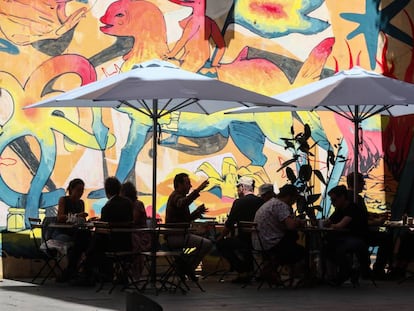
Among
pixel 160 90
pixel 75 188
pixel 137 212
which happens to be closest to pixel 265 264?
pixel 137 212

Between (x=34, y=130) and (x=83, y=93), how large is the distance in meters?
3.10

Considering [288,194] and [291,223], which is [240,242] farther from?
[291,223]

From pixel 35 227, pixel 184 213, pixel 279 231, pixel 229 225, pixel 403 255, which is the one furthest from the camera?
pixel 403 255

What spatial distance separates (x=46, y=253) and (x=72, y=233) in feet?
1.63

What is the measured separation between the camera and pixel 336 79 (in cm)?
1459

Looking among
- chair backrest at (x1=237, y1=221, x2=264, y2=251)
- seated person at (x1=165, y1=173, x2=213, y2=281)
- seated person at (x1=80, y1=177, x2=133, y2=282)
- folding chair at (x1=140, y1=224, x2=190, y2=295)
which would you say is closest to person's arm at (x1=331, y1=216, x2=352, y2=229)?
chair backrest at (x1=237, y1=221, x2=264, y2=251)

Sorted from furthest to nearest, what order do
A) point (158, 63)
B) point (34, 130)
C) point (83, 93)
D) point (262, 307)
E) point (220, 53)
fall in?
point (220, 53)
point (34, 130)
point (158, 63)
point (83, 93)
point (262, 307)

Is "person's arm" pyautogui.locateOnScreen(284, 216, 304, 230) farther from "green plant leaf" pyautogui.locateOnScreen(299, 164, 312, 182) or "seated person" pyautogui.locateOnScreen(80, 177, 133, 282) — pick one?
"seated person" pyautogui.locateOnScreen(80, 177, 133, 282)

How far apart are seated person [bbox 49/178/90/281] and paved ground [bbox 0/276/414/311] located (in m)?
0.32

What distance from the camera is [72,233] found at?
572 inches

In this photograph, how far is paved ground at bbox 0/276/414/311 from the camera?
11891 mm

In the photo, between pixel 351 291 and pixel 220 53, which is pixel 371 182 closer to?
pixel 220 53

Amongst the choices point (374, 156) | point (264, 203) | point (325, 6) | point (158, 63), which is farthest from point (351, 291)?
point (325, 6)

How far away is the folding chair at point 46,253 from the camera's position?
14.5 m
